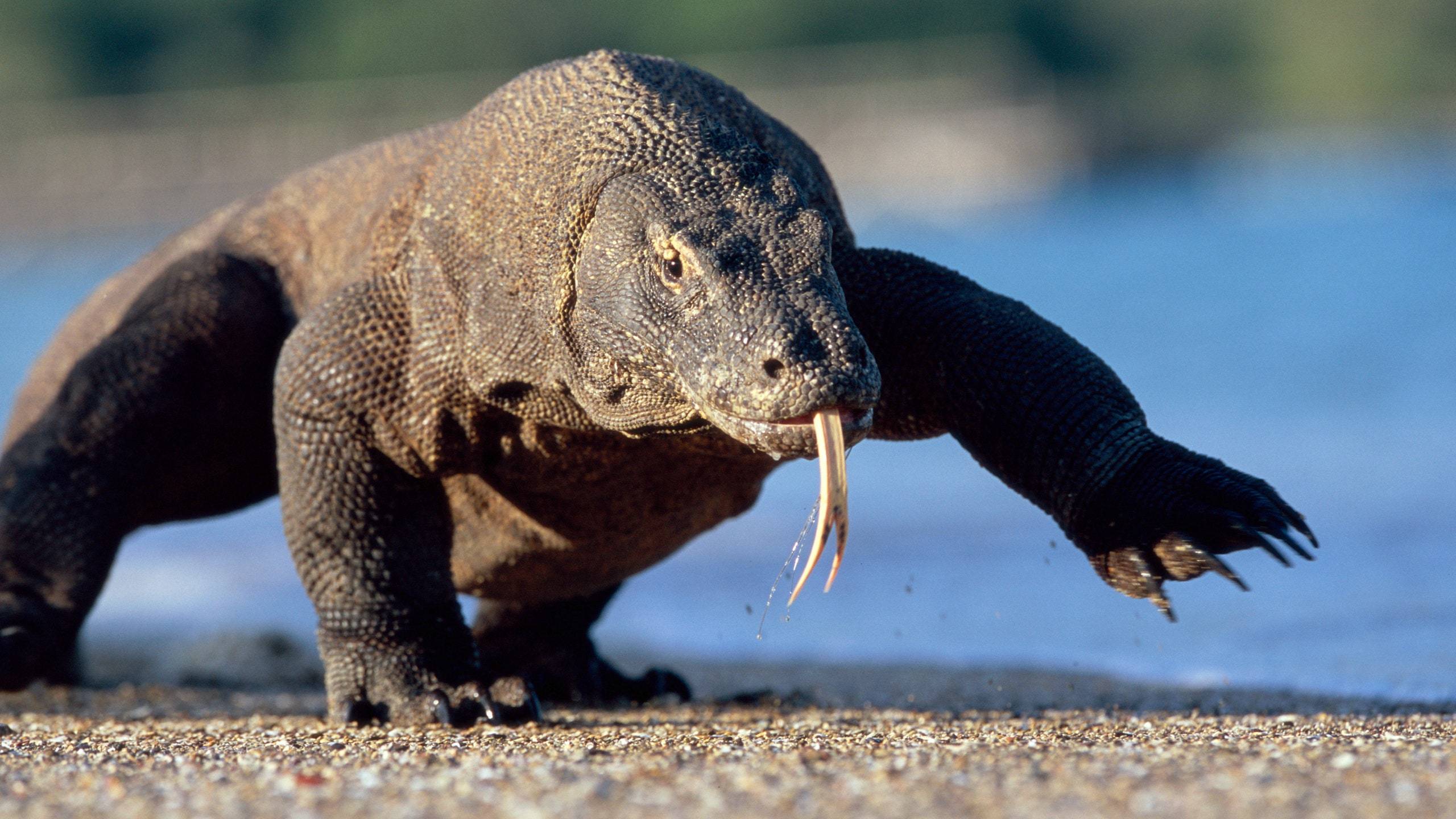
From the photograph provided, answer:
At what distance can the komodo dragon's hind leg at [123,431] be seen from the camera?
5887mm

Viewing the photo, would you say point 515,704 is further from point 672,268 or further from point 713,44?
point 713,44

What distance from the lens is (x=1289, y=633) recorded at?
7.66 meters

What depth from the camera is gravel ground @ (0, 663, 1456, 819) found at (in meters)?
3.36

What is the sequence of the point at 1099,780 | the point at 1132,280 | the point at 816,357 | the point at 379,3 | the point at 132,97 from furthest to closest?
the point at 379,3 < the point at 132,97 < the point at 1132,280 < the point at 816,357 < the point at 1099,780

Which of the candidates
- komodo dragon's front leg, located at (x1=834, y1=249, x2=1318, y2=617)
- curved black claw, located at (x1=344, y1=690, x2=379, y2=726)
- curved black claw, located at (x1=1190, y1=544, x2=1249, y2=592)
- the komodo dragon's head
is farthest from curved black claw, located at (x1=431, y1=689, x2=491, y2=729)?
curved black claw, located at (x1=1190, y1=544, x2=1249, y2=592)

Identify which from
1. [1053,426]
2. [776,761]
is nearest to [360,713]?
[776,761]

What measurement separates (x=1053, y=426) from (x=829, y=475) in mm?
1107

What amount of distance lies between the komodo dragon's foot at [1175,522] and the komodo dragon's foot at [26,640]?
3.44 meters

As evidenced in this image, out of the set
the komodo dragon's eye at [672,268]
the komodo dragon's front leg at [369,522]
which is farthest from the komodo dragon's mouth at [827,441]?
the komodo dragon's front leg at [369,522]

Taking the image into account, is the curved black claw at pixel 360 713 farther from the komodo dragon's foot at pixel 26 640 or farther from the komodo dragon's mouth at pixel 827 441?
the komodo dragon's mouth at pixel 827 441

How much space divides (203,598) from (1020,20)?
2114 inches

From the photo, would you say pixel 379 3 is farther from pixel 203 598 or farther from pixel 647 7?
pixel 203 598

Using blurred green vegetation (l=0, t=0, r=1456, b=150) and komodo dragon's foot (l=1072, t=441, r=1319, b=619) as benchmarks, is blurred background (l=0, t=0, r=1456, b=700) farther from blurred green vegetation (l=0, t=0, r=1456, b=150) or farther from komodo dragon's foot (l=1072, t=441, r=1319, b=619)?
komodo dragon's foot (l=1072, t=441, r=1319, b=619)

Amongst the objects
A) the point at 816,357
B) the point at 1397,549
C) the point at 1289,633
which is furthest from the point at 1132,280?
the point at 816,357
